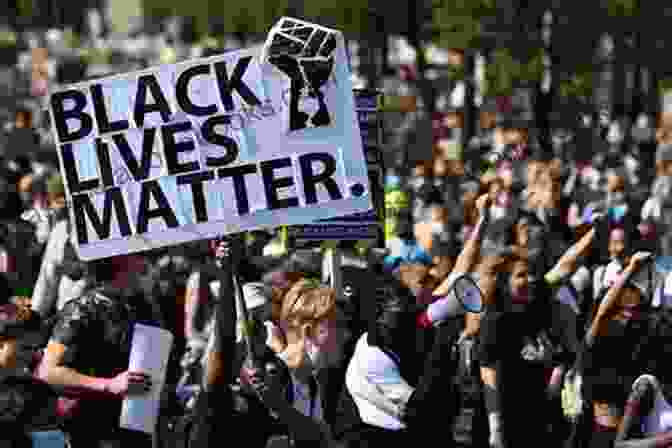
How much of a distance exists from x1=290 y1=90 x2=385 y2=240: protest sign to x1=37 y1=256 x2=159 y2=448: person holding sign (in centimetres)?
235

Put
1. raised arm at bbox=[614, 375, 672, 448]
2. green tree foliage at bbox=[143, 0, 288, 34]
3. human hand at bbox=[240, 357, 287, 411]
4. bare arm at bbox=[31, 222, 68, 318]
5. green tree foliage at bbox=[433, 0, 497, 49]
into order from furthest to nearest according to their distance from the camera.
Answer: green tree foliage at bbox=[143, 0, 288, 34], green tree foliage at bbox=[433, 0, 497, 49], bare arm at bbox=[31, 222, 68, 318], raised arm at bbox=[614, 375, 672, 448], human hand at bbox=[240, 357, 287, 411]

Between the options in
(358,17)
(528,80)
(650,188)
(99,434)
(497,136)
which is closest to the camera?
(99,434)

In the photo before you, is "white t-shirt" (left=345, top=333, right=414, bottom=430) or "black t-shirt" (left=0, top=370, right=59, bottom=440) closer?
"black t-shirt" (left=0, top=370, right=59, bottom=440)

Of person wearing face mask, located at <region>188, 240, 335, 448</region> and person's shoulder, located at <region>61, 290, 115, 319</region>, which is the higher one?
person's shoulder, located at <region>61, 290, 115, 319</region>

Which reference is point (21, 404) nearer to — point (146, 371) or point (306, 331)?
point (146, 371)

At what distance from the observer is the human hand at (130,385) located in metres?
5.72

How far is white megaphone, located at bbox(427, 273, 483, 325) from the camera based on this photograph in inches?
243

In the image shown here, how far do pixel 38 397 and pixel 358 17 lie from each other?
29.8 m

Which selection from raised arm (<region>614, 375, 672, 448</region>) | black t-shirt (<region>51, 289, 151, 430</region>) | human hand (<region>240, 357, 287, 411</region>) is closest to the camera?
human hand (<region>240, 357, 287, 411</region>)

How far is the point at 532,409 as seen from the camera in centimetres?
743

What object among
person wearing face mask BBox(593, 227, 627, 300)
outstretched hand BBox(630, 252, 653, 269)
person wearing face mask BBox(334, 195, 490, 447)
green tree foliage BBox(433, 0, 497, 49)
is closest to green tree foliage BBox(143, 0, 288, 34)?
green tree foliage BBox(433, 0, 497, 49)

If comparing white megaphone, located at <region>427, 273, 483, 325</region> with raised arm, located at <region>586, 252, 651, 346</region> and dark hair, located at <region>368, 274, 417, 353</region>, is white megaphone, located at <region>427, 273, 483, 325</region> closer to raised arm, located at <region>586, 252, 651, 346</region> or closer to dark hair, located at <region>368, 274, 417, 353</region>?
dark hair, located at <region>368, 274, 417, 353</region>

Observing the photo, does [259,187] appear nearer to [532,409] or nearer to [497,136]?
[532,409]

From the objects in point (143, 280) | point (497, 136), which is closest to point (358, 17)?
point (497, 136)
